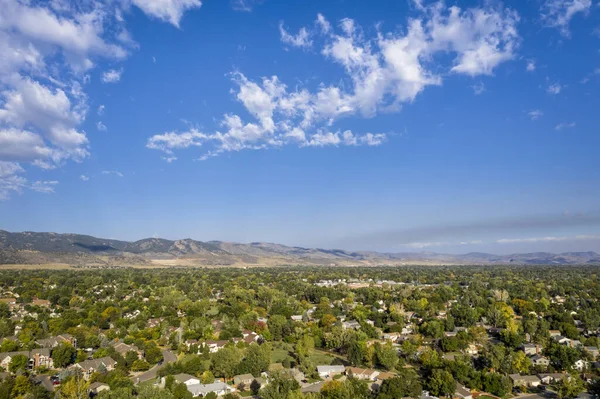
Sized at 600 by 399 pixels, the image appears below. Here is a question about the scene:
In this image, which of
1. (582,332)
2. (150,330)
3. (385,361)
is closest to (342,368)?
(385,361)

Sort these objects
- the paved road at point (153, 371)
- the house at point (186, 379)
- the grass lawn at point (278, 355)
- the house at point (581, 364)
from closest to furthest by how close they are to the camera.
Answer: the house at point (186, 379) < the paved road at point (153, 371) < the house at point (581, 364) < the grass lawn at point (278, 355)

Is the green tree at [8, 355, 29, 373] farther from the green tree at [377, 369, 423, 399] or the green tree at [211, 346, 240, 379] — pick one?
the green tree at [377, 369, 423, 399]

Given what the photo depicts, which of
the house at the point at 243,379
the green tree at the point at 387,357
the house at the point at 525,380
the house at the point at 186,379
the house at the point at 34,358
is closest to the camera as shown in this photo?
the house at the point at 186,379

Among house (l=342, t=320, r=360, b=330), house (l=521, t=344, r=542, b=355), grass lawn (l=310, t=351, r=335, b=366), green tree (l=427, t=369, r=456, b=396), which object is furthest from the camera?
house (l=342, t=320, r=360, b=330)

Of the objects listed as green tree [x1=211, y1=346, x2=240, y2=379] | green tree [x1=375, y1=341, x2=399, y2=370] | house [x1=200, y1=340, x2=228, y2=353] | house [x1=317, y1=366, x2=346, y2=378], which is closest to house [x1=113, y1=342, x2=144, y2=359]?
house [x1=200, y1=340, x2=228, y2=353]

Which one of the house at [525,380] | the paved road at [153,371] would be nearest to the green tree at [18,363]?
the paved road at [153,371]

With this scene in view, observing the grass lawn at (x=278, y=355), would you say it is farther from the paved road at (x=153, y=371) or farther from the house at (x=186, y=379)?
the paved road at (x=153, y=371)
